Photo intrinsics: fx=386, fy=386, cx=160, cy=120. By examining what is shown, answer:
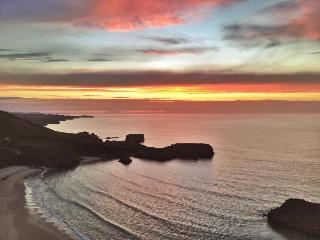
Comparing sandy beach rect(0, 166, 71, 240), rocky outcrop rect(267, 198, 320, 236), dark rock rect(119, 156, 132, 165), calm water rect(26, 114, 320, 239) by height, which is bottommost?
dark rock rect(119, 156, 132, 165)

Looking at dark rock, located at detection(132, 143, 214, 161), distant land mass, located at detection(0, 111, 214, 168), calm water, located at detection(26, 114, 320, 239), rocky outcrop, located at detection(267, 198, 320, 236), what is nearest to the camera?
rocky outcrop, located at detection(267, 198, 320, 236)

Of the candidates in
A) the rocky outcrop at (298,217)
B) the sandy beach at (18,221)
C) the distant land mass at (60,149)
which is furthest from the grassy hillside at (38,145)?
the rocky outcrop at (298,217)

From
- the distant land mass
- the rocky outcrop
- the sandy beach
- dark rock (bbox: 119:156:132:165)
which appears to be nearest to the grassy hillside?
the distant land mass

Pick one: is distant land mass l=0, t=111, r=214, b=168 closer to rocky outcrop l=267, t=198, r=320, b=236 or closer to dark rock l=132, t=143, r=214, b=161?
dark rock l=132, t=143, r=214, b=161

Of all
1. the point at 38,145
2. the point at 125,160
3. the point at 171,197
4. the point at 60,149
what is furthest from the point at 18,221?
the point at 38,145

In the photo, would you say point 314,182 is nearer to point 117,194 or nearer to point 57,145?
point 117,194

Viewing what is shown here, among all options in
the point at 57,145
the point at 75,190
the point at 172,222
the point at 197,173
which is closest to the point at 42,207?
the point at 75,190

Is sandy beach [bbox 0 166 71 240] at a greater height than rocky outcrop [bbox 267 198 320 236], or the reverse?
rocky outcrop [bbox 267 198 320 236]
